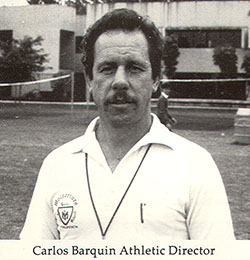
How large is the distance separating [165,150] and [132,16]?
0.91 ft

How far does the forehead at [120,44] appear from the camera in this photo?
1.12 m

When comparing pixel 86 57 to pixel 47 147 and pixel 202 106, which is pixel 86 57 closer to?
pixel 47 147

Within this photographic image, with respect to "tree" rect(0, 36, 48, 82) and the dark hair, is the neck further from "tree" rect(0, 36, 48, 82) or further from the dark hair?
"tree" rect(0, 36, 48, 82)

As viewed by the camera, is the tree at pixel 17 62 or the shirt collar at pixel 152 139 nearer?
the shirt collar at pixel 152 139

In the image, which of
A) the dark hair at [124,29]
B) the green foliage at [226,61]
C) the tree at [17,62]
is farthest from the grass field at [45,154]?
the green foliage at [226,61]

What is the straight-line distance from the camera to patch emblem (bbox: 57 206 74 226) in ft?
3.61

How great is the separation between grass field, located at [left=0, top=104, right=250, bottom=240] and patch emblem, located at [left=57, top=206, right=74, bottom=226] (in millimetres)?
1975

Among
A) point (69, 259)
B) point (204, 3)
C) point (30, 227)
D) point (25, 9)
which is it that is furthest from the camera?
point (25, 9)

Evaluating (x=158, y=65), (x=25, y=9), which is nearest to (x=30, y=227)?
(x=158, y=65)

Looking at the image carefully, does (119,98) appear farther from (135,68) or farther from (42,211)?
(42,211)

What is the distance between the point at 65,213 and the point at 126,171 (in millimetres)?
145

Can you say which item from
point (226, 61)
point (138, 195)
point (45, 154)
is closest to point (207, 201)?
point (138, 195)

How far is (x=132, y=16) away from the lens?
1139 millimetres

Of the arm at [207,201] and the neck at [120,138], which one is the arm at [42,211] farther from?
the arm at [207,201]
